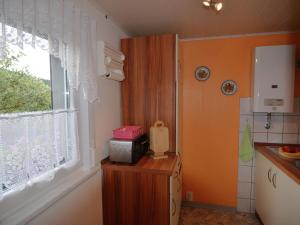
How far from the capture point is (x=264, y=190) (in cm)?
202

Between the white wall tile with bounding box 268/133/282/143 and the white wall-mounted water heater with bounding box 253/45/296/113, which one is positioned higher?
the white wall-mounted water heater with bounding box 253/45/296/113

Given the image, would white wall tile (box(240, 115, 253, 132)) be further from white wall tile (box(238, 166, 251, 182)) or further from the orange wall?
white wall tile (box(238, 166, 251, 182))

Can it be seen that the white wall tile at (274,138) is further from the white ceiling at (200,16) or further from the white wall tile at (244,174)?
the white ceiling at (200,16)

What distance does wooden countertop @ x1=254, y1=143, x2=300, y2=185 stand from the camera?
141 cm

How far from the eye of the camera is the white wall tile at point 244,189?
2.37m

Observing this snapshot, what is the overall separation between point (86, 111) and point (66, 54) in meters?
0.47

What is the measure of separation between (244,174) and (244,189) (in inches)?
7.3

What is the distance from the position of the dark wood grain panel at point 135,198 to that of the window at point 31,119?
505mm

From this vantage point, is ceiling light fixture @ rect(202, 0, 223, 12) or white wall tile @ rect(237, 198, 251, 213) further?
white wall tile @ rect(237, 198, 251, 213)

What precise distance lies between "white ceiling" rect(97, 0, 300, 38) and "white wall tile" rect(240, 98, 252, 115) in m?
0.76

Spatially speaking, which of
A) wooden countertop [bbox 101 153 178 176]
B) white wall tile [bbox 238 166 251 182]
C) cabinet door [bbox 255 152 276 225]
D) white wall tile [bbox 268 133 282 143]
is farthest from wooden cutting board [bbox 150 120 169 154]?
white wall tile [bbox 268 133 282 143]

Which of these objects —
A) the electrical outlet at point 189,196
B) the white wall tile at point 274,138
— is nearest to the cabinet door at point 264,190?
the white wall tile at point 274,138

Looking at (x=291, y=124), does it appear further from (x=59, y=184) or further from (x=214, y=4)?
(x=59, y=184)

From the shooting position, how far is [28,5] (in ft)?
2.96
